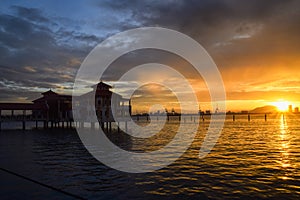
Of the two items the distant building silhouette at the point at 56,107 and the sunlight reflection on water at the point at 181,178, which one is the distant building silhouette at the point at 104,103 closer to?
the distant building silhouette at the point at 56,107

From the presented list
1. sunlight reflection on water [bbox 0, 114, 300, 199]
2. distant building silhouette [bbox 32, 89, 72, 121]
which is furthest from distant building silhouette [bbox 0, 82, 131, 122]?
sunlight reflection on water [bbox 0, 114, 300, 199]

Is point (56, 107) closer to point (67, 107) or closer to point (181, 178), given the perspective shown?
point (67, 107)

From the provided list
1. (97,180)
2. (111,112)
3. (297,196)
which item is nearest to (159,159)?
(97,180)

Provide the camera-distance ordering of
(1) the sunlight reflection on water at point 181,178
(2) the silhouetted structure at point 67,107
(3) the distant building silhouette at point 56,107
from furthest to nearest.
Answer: (3) the distant building silhouette at point 56,107 → (2) the silhouetted structure at point 67,107 → (1) the sunlight reflection on water at point 181,178

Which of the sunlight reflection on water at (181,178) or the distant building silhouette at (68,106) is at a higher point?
the distant building silhouette at (68,106)

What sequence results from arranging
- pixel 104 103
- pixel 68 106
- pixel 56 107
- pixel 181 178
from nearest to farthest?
pixel 181 178 → pixel 104 103 → pixel 56 107 → pixel 68 106

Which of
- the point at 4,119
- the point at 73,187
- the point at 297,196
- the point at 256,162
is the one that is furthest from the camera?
the point at 4,119

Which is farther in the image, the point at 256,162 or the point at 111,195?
the point at 256,162

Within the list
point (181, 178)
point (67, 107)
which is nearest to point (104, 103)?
point (67, 107)

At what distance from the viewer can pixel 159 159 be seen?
77.0 feet

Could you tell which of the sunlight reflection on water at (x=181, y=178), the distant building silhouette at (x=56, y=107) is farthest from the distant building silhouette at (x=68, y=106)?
the sunlight reflection on water at (x=181, y=178)

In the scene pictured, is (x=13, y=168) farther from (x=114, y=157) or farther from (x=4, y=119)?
(x=4, y=119)

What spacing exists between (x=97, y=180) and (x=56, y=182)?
7.21ft

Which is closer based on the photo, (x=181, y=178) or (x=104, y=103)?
(x=181, y=178)
